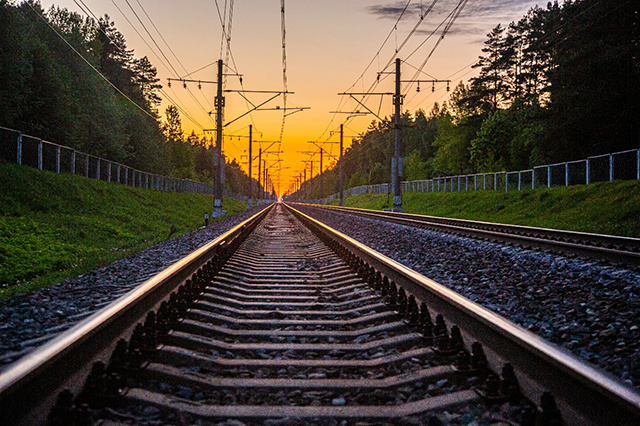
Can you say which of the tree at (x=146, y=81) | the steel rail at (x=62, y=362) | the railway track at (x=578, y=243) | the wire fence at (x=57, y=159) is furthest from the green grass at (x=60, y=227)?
the tree at (x=146, y=81)

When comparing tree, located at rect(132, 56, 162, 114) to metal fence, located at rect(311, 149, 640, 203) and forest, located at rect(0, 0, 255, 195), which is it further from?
metal fence, located at rect(311, 149, 640, 203)

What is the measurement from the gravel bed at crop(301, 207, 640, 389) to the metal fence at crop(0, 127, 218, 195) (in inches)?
702

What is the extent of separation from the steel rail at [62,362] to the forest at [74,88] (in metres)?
15.3

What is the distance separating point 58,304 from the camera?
603cm

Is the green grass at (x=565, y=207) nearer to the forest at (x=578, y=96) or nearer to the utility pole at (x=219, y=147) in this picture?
the forest at (x=578, y=96)

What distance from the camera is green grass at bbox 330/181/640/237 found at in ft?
61.4

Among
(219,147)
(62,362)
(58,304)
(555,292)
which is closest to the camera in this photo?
(62,362)

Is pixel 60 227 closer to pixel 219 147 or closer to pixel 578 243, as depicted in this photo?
pixel 578 243

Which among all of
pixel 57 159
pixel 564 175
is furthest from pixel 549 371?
pixel 564 175

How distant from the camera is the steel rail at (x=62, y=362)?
93.0 inches

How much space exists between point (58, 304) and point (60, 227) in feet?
38.4

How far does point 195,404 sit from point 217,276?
4.33 metres

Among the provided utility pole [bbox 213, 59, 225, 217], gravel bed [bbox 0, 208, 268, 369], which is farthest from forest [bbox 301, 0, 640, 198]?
gravel bed [bbox 0, 208, 268, 369]

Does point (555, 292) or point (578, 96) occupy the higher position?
point (578, 96)
